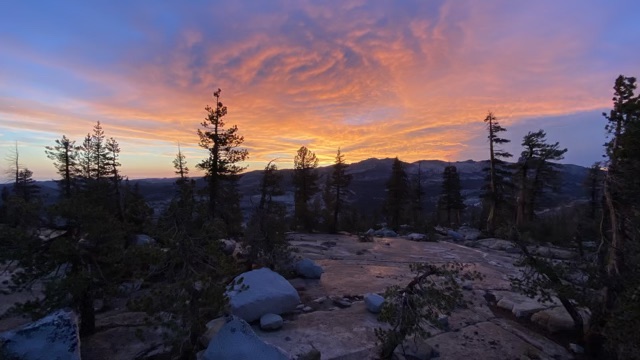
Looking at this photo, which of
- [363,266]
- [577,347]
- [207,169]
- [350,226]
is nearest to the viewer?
[577,347]

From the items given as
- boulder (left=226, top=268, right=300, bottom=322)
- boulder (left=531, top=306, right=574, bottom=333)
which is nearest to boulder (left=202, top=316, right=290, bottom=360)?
boulder (left=226, top=268, right=300, bottom=322)

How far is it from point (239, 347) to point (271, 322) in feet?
9.86

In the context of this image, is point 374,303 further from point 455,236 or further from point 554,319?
point 455,236

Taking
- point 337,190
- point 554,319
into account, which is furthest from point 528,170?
point 554,319

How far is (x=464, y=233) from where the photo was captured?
34656 mm

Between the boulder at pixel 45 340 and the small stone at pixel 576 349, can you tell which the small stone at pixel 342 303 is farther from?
the boulder at pixel 45 340

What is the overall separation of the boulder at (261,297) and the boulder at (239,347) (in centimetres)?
245

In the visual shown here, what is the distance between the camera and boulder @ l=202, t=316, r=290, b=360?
6320 millimetres

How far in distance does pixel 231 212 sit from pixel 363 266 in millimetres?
15600

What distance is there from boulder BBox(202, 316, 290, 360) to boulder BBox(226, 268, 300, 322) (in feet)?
8.05

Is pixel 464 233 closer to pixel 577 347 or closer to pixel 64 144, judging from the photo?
pixel 577 347

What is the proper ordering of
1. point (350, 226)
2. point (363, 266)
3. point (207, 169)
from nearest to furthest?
point (363, 266), point (207, 169), point (350, 226)

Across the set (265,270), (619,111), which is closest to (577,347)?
(619,111)

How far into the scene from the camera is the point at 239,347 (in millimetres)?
6422
